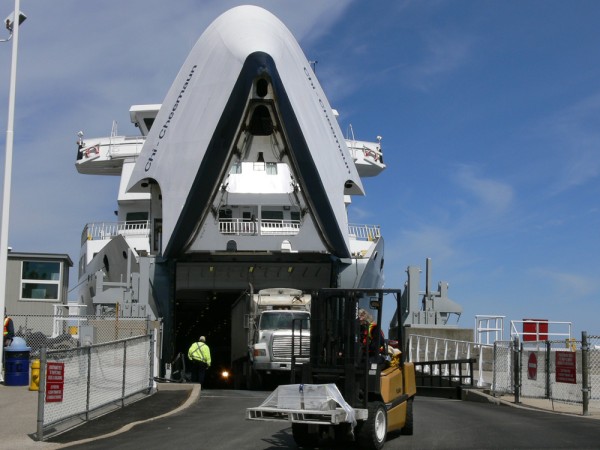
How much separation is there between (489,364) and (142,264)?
1079cm

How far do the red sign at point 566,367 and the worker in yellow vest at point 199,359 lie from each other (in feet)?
28.7

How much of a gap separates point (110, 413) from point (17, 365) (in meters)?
4.13

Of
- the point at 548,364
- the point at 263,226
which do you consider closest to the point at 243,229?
the point at 263,226

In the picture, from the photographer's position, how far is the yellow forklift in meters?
8.64

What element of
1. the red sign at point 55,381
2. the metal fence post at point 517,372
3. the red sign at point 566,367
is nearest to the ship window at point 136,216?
the metal fence post at point 517,372

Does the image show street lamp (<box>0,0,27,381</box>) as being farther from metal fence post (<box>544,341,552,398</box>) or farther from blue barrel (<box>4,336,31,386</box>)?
metal fence post (<box>544,341,552,398</box>)

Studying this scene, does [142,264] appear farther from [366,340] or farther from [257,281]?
[366,340]

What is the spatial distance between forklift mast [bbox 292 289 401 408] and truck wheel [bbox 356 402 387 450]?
146 mm

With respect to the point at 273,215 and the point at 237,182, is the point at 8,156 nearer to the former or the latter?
the point at 237,182

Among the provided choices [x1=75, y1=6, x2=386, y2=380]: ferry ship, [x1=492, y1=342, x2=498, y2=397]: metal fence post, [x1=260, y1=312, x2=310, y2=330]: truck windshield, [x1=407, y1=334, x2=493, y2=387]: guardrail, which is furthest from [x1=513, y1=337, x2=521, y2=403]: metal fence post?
[x1=75, y1=6, x2=386, y2=380]: ferry ship

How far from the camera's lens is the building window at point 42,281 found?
35.7m

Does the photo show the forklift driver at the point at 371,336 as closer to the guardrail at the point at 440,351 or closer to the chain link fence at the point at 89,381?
the chain link fence at the point at 89,381

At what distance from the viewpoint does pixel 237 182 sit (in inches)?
1190

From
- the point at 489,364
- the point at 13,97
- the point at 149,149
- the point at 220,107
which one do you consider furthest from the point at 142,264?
the point at 489,364
